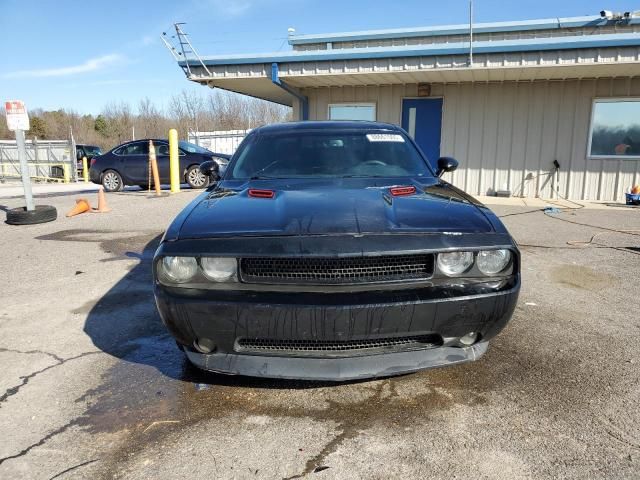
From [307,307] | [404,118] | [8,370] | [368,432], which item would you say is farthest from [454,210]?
[404,118]

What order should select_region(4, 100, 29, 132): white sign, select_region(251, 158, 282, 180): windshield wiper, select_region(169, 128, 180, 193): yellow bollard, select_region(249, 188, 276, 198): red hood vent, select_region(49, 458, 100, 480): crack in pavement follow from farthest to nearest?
select_region(169, 128, 180, 193): yellow bollard < select_region(4, 100, 29, 132): white sign < select_region(251, 158, 282, 180): windshield wiper < select_region(249, 188, 276, 198): red hood vent < select_region(49, 458, 100, 480): crack in pavement

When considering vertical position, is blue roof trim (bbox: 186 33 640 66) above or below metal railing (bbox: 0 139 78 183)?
above

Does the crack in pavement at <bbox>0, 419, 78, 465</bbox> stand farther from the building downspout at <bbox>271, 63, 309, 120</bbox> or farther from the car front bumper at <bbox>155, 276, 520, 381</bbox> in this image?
the building downspout at <bbox>271, 63, 309, 120</bbox>

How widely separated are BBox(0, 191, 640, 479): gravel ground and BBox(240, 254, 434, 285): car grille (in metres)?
0.73

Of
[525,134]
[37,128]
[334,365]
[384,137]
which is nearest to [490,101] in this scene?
[525,134]

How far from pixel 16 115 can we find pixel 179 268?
25.1 ft

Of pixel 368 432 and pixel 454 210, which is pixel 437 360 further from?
pixel 454 210

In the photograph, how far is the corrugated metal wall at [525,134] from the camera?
10.8 meters

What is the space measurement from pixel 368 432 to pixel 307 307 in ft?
2.28

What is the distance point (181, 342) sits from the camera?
234 cm

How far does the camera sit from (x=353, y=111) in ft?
40.1

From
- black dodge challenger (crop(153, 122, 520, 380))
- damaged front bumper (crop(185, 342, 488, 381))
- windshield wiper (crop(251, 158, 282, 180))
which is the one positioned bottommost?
damaged front bumper (crop(185, 342, 488, 381))

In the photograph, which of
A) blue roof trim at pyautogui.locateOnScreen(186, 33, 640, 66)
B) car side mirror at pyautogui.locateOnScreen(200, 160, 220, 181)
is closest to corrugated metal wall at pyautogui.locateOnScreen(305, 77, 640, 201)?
blue roof trim at pyautogui.locateOnScreen(186, 33, 640, 66)

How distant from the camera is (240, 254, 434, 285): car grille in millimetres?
2197
